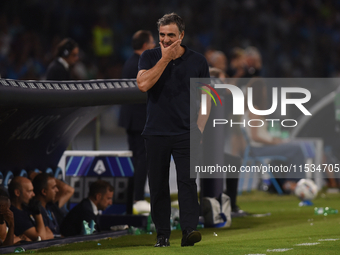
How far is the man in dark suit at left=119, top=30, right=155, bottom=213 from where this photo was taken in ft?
22.4

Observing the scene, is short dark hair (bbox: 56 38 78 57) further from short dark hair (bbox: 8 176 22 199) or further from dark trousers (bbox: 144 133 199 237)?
dark trousers (bbox: 144 133 199 237)

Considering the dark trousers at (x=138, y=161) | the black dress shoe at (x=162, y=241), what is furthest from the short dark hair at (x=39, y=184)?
the black dress shoe at (x=162, y=241)

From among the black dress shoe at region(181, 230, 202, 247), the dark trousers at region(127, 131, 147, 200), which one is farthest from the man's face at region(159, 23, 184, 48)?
the dark trousers at region(127, 131, 147, 200)

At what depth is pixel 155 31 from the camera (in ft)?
59.9

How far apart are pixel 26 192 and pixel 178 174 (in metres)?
1.48

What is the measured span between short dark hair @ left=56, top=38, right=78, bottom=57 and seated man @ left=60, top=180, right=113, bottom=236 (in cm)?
206

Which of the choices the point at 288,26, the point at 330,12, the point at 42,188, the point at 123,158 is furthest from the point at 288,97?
the point at 330,12

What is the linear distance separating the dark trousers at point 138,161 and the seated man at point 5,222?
217 cm

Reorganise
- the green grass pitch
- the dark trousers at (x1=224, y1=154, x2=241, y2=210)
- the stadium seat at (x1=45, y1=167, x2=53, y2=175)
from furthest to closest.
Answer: the dark trousers at (x1=224, y1=154, x2=241, y2=210)
the stadium seat at (x1=45, y1=167, x2=53, y2=175)
the green grass pitch

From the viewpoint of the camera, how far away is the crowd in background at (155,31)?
15375 millimetres

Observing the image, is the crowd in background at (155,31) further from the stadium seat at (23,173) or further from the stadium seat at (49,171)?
the stadium seat at (23,173)

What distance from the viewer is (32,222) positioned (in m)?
5.05

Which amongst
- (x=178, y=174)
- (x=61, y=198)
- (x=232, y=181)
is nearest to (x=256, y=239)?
(x=178, y=174)

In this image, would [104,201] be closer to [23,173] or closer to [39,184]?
[39,184]
